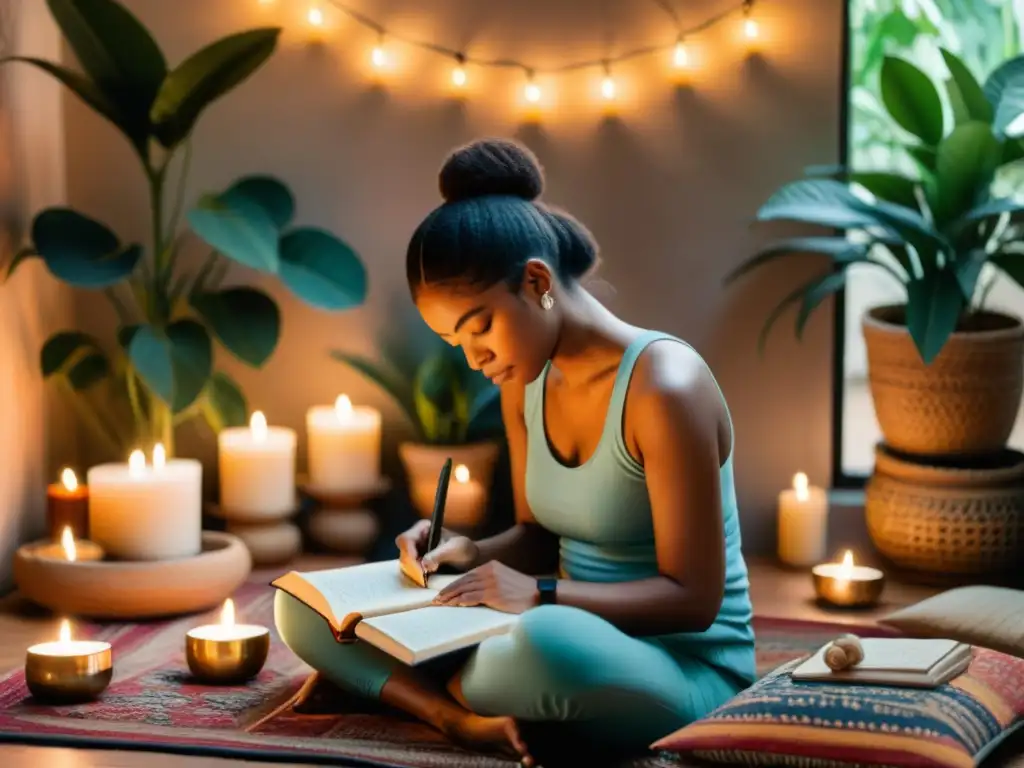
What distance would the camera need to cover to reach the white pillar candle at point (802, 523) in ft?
9.93

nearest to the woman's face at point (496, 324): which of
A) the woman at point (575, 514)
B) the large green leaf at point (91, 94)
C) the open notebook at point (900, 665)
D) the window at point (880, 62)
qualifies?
the woman at point (575, 514)

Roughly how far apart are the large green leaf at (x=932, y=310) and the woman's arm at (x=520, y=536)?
0.86 metres

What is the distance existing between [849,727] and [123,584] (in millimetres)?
1377

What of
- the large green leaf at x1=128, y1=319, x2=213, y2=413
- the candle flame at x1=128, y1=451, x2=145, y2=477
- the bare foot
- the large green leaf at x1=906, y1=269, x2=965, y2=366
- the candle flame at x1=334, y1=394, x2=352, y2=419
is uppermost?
the large green leaf at x1=906, y1=269, x2=965, y2=366

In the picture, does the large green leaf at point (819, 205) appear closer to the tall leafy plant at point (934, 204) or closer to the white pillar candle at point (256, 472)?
the tall leafy plant at point (934, 204)

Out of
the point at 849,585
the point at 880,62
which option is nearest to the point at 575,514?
the point at 849,585

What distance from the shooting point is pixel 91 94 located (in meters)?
2.74

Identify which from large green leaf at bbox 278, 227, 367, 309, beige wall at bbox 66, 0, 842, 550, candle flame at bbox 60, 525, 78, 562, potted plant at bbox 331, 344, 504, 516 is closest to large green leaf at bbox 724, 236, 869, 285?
beige wall at bbox 66, 0, 842, 550

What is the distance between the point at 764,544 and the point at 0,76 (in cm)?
185

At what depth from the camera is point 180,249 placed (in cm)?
323

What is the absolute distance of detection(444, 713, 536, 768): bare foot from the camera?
5.95 feet

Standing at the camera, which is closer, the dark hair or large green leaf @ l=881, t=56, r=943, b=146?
the dark hair

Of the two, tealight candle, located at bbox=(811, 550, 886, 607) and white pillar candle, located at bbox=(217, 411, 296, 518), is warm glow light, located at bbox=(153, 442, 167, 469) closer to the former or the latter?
white pillar candle, located at bbox=(217, 411, 296, 518)

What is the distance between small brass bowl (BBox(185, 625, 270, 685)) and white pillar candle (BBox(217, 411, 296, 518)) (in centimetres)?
74
